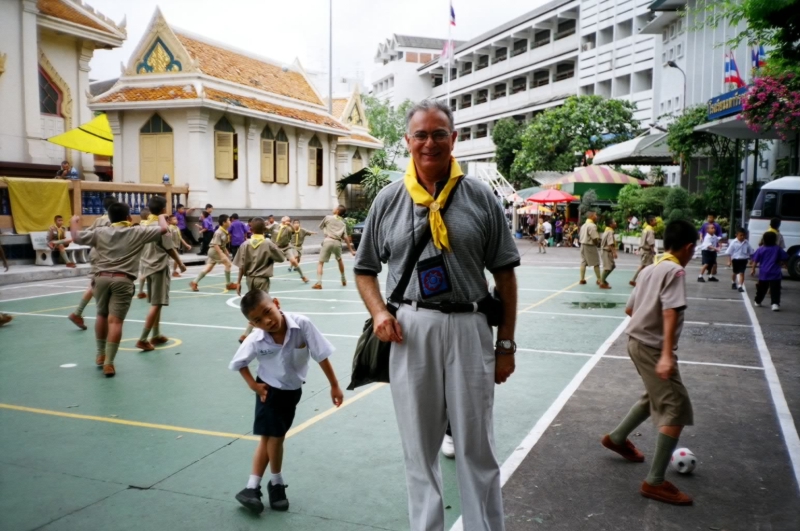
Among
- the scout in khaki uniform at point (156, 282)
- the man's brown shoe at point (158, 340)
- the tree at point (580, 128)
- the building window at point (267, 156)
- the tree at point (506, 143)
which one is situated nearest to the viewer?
the scout in khaki uniform at point (156, 282)

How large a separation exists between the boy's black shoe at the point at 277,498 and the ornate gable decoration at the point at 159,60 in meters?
24.6

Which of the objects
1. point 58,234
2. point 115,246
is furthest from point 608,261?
point 58,234

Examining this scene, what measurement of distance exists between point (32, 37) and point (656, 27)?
101 ft

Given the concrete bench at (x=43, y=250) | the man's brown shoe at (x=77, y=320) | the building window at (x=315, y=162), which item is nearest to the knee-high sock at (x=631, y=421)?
the man's brown shoe at (x=77, y=320)

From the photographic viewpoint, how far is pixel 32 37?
22734 mm

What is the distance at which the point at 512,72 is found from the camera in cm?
5991

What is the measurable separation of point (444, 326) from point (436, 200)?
56cm

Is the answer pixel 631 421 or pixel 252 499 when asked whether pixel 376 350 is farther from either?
pixel 631 421

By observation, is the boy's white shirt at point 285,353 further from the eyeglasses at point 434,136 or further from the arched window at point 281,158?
the arched window at point 281,158

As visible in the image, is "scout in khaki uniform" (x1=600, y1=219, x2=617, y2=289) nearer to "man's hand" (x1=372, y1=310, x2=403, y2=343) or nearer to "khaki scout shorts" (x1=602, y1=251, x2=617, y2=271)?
"khaki scout shorts" (x1=602, y1=251, x2=617, y2=271)

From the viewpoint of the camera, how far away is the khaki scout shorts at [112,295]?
758 cm

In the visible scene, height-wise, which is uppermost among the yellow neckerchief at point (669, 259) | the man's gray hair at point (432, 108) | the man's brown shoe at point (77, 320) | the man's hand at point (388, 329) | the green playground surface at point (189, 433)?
the man's gray hair at point (432, 108)

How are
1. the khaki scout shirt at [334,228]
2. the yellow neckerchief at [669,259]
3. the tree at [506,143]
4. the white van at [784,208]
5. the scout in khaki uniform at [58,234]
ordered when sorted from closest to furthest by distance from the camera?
the yellow neckerchief at [669,259] → the khaki scout shirt at [334,228] → the scout in khaki uniform at [58,234] → the white van at [784,208] → the tree at [506,143]

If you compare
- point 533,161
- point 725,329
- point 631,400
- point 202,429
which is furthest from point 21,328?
point 533,161
